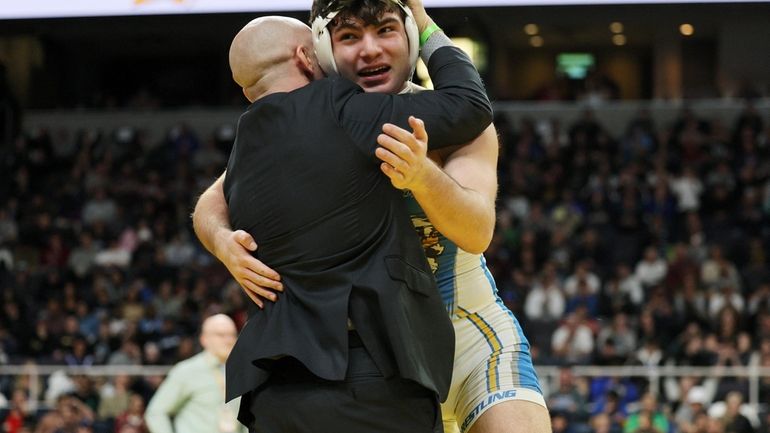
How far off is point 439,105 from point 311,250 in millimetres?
437

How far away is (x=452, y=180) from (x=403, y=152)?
0.69 ft

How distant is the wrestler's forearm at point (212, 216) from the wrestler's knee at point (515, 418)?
0.81 m

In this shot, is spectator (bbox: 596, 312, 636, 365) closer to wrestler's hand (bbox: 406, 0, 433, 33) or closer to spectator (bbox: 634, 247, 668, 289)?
spectator (bbox: 634, 247, 668, 289)

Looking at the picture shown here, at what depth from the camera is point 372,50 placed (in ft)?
10.1

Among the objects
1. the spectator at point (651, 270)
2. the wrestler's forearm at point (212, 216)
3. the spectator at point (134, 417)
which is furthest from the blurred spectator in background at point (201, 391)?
the spectator at point (651, 270)

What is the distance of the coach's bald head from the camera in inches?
120

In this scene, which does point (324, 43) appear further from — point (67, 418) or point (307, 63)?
point (67, 418)

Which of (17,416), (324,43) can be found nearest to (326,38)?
(324,43)

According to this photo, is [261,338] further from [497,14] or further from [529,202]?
[497,14]

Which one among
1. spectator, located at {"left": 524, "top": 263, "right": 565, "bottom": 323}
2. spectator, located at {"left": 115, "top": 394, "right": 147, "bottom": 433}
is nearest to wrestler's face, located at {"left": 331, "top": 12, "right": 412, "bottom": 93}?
spectator, located at {"left": 115, "top": 394, "right": 147, "bottom": 433}

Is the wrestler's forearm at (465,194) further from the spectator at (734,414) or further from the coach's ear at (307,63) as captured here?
the spectator at (734,414)

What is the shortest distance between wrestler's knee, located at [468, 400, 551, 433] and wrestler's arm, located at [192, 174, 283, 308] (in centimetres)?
69

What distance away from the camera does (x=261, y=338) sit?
288 centimetres

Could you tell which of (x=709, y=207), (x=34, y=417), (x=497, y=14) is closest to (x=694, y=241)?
(x=709, y=207)
